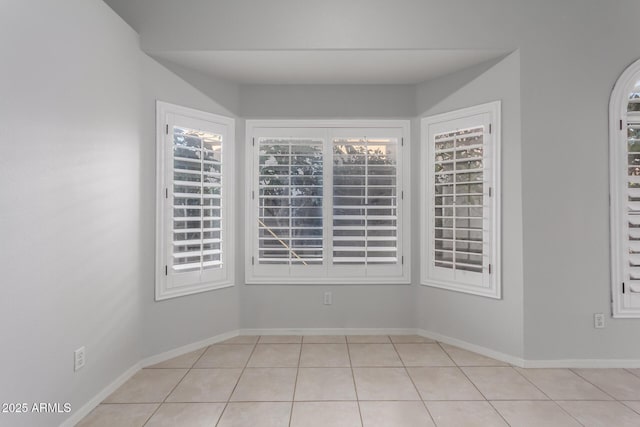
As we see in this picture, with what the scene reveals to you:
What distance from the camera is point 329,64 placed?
3.10m

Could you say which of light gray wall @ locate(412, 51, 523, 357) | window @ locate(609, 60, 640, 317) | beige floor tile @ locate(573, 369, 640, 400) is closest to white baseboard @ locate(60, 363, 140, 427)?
light gray wall @ locate(412, 51, 523, 357)

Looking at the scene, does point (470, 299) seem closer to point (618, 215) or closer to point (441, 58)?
point (618, 215)

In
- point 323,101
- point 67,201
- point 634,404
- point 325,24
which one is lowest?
point 634,404

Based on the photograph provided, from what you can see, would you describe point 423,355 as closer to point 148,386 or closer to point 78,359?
point 148,386

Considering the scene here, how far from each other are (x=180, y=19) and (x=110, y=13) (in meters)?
0.53

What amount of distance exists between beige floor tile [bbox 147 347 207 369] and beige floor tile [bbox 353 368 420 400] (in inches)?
53.1

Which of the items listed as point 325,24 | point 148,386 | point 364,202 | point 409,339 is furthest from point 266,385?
point 325,24

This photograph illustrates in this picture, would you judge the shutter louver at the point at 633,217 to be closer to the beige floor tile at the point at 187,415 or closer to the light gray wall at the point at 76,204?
the beige floor tile at the point at 187,415

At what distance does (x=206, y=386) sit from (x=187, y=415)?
36cm

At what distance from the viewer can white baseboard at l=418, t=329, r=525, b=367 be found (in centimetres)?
289

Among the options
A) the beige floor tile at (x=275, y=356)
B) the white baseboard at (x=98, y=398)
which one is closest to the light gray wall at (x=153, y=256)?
the white baseboard at (x=98, y=398)

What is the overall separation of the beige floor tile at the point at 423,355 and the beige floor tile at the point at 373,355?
7cm

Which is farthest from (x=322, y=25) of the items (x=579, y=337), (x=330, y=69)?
(x=579, y=337)

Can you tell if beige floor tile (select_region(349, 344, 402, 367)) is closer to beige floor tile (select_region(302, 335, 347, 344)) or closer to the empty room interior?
the empty room interior
